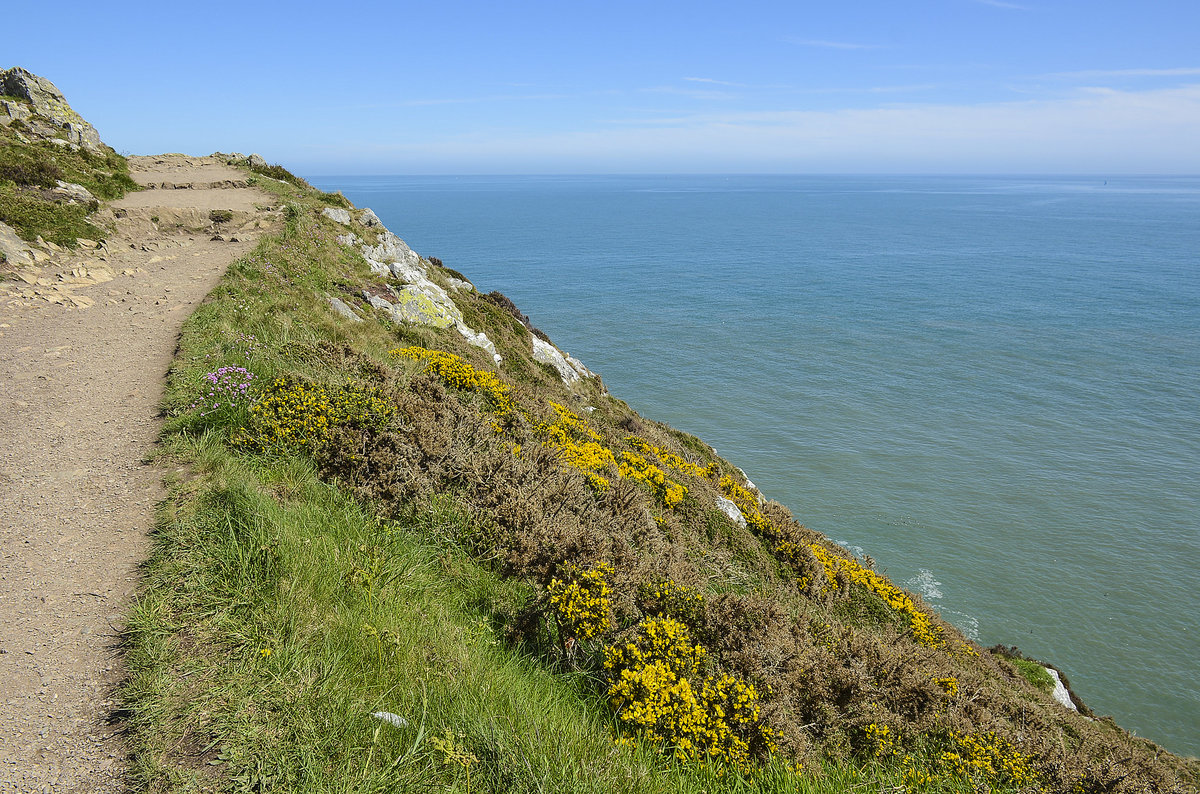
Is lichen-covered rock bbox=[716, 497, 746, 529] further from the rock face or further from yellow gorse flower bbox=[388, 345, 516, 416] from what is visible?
the rock face

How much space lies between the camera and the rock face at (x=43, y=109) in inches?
1155

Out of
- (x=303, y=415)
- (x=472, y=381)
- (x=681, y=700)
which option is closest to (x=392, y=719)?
(x=681, y=700)

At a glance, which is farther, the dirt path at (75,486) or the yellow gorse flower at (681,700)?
the yellow gorse flower at (681,700)

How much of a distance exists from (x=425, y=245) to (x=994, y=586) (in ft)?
398

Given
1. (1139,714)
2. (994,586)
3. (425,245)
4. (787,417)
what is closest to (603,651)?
(1139,714)

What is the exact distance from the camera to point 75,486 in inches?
279

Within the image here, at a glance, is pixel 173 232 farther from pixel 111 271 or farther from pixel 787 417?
pixel 787 417

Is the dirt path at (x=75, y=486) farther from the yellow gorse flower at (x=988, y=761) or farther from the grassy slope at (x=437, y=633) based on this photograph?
the yellow gorse flower at (x=988, y=761)

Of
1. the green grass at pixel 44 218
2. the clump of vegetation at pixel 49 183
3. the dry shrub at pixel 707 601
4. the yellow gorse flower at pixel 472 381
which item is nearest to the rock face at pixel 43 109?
the clump of vegetation at pixel 49 183

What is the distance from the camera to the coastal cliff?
14.7 ft

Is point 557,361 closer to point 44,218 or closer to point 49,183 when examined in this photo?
point 44,218

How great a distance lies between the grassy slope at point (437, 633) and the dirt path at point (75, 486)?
0.33m

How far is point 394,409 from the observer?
8.75 m

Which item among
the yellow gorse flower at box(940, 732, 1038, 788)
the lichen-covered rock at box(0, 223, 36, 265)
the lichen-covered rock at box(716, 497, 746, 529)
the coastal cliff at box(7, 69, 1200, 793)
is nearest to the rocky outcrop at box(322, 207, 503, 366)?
the lichen-covered rock at box(0, 223, 36, 265)
